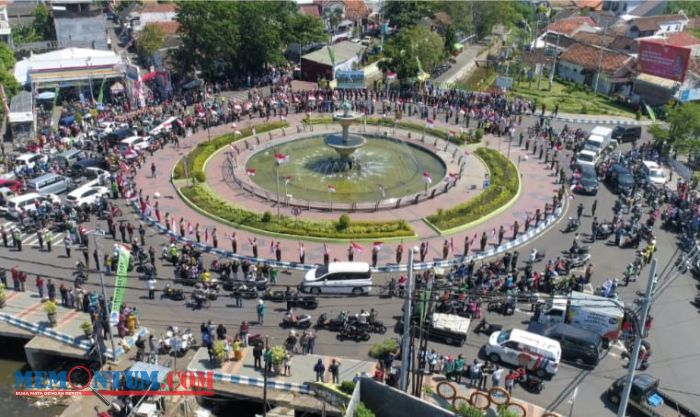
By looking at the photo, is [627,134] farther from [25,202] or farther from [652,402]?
[25,202]

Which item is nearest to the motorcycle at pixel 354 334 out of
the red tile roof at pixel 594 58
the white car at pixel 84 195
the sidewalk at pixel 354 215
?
the sidewalk at pixel 354 215

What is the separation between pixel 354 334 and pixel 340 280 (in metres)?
4.25

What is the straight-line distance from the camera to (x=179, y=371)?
27.1 metres

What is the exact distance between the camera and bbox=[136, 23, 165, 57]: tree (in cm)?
8081

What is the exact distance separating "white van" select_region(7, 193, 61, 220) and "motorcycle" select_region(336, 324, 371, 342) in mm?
24168

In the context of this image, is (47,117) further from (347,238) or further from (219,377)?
(219,377)

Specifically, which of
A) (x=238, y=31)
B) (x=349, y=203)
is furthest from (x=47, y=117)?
(x=349, y=203)

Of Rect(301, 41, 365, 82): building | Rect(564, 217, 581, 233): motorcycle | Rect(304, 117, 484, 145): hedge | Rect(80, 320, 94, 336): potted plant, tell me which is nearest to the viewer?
Rect(80, 320, 94, 336): potted plant

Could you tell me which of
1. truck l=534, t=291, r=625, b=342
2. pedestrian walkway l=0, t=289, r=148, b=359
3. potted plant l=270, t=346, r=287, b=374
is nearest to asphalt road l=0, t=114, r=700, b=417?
truck l=534, t=291, r=625, b=342

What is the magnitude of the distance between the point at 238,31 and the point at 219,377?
176ft

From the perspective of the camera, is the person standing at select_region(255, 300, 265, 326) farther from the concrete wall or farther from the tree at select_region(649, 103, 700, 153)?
the tree at select_region(649, 103, 700, 153)

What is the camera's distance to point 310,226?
3956 cm

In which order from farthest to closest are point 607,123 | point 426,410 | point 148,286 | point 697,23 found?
point 697,23 < point 607,123 < point 148,286 < point 426,410

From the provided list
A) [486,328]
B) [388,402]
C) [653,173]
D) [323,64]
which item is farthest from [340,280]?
[323,64]
